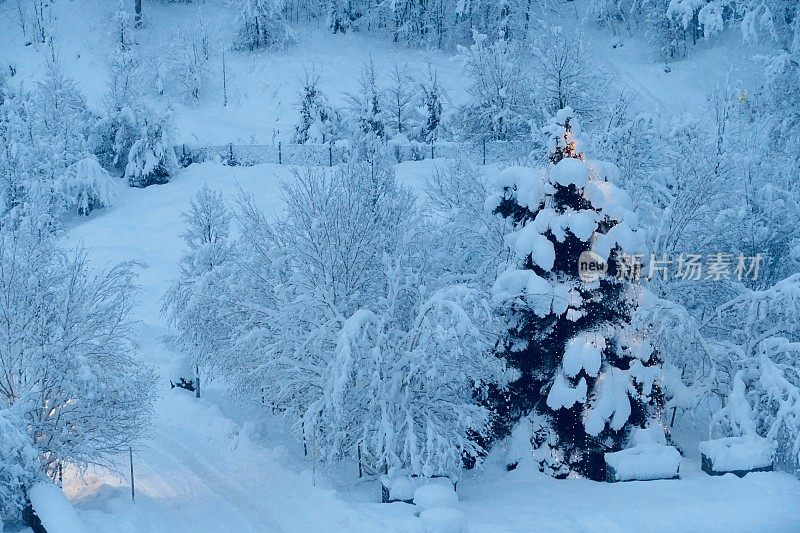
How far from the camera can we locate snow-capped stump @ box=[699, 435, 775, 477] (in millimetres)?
18469

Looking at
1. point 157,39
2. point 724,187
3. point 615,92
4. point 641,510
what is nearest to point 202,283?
point 641,510

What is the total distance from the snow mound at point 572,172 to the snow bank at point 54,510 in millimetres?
12545

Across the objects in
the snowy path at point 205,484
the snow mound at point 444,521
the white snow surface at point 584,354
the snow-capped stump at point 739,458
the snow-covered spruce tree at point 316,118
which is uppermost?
the snow-covered spruce tree at point 316,118

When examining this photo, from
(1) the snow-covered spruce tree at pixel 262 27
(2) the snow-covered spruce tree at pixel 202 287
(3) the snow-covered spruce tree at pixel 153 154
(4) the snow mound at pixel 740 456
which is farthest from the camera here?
(1) the snow-covered spruce tree at pixel 262 27

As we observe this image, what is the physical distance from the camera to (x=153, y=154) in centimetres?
4619

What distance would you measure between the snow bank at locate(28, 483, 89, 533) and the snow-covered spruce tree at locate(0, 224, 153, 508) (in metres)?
1.07

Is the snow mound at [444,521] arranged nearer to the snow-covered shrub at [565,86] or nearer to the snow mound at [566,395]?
the snow mound at [566,395]

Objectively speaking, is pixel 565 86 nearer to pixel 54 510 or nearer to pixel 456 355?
pixel 456 355

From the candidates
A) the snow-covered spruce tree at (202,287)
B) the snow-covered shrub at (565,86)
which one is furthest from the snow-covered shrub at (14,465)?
the snow-covered shrub at (565,86)

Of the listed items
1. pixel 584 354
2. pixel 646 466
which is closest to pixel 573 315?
pixel 584 354

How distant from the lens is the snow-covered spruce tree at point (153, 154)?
4622cm

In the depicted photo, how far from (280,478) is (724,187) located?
1668cm

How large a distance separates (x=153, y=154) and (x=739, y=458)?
122ft

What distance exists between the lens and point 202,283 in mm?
25500
